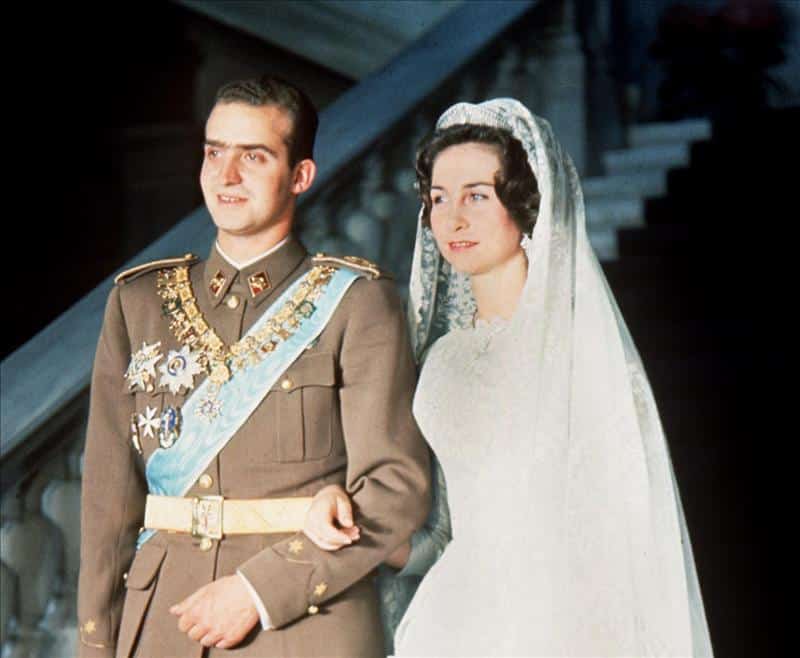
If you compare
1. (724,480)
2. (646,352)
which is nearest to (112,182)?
(646,352)

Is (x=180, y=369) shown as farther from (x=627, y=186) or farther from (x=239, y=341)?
(x=627, y=186)

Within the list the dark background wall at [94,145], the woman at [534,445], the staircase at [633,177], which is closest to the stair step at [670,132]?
the staircase at [633,177]

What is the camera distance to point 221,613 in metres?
2.34

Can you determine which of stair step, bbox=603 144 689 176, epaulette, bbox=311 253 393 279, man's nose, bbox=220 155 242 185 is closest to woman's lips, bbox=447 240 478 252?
epaulette, bbox=311 253 393 279

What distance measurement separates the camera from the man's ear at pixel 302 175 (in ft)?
7.99

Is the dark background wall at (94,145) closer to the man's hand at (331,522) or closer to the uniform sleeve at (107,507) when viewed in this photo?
the uniform sleeve at (107,507)

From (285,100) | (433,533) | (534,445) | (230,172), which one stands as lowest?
(433,533)

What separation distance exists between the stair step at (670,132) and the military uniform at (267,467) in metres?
2.36

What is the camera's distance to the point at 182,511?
2416 mm

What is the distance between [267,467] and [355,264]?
0.33m

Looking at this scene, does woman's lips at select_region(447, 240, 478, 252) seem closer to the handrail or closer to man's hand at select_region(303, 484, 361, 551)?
man's hand at select_region(303, 484, 361, 551)

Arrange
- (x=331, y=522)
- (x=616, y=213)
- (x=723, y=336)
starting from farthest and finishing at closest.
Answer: (x=616, y=213) → (x=723, y=336) → (x=331, y=522)

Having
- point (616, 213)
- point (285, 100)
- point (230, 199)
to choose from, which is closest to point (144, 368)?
point (230, 199)

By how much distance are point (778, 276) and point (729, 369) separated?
34 centimetres
